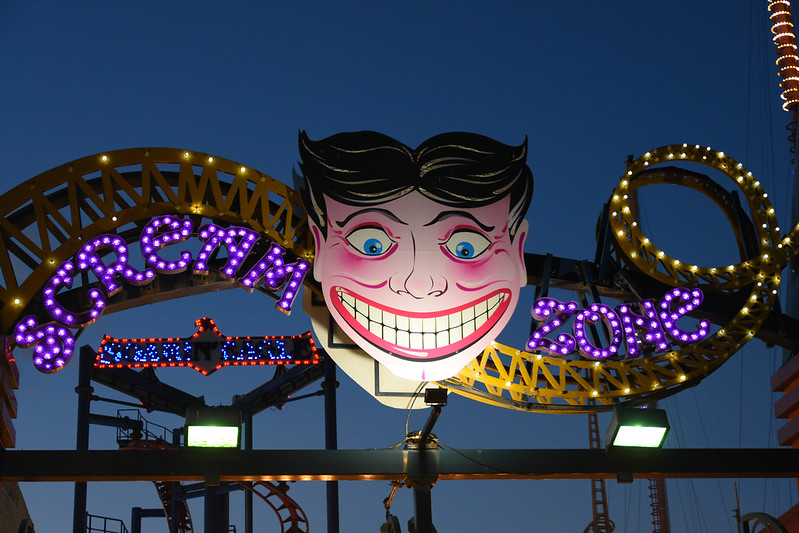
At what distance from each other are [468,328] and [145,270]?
507 centimetres

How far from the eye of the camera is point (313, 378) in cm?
3347

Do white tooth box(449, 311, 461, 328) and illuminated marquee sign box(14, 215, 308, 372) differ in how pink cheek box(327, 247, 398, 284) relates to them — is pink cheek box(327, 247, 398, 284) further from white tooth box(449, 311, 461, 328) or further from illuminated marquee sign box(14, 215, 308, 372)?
white tooth box(449, 311, 461, 328)

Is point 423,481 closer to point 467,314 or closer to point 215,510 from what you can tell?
point 467,314

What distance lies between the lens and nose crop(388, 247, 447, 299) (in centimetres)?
1568

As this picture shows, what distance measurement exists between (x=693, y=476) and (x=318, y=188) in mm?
6971

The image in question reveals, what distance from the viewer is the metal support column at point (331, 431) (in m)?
28.5

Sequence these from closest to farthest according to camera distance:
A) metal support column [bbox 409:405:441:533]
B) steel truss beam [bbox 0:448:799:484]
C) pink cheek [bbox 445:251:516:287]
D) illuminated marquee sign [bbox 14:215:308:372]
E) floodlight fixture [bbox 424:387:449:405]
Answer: floodlight fixture [bbox 424:387:449:405] → steel truss beam [bbox 0:448:799:484] → metal support column [bbox 409:405:441:533] → illuminated marquee sign [bbox 14:215:308:372] → pink cheek [bbox 445:251:516:287]

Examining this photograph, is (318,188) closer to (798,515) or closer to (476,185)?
(476,185)

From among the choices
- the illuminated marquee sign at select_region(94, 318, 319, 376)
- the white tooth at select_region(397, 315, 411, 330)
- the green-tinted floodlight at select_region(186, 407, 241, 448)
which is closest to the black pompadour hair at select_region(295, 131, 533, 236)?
the white tooth at select_region(397, 315, 411, 330)

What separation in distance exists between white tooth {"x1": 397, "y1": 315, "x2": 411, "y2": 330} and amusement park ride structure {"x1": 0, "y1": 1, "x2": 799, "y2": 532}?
43.0 inches

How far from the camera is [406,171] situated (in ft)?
53.4

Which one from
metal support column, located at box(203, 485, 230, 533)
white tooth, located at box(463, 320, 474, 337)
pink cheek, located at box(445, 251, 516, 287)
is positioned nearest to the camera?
white tooth, located at box(463, 320, 474, 337)

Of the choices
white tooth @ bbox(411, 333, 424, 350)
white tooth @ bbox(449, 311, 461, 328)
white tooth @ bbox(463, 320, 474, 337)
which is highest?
white tooth @ bbox(449, 311, 461, 328)

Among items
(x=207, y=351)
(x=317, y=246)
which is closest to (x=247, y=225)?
(x=317, y=246)
